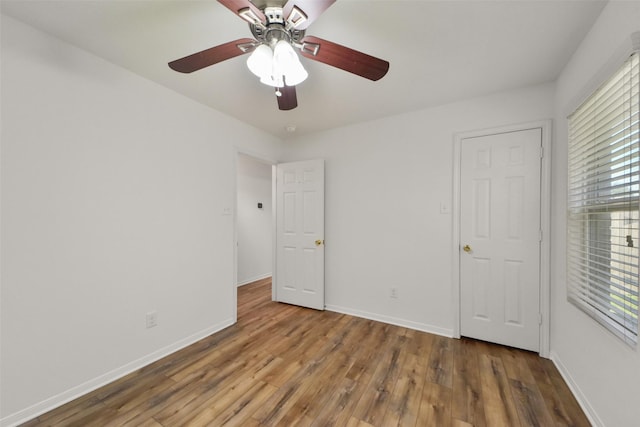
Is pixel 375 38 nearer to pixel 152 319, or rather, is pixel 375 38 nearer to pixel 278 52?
pixel 278 52

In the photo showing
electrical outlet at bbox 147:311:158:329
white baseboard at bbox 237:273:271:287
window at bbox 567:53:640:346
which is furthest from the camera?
white baseboard at bbox 237:273:271:287

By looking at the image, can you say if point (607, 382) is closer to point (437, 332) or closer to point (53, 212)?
point (437, 332)

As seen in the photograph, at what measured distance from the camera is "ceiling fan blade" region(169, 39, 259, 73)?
132 cm

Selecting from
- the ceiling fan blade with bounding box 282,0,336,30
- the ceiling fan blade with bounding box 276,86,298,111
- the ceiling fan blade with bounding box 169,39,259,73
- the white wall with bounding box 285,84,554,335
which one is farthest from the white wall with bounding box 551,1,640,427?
the ceiling fan blade with bounding box 169,39,259,73

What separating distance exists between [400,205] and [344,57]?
74.2 inches

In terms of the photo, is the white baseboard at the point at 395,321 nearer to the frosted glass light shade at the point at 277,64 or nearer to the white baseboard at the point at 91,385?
the white baseboard at the point at 91,385

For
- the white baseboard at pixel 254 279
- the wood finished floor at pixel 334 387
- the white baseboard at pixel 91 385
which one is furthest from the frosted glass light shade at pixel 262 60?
the white baseboard at pixel 254 279

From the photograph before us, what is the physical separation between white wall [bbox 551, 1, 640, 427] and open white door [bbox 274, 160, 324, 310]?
7.58 ft

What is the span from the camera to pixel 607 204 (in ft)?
4.61

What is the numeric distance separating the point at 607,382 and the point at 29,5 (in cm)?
382

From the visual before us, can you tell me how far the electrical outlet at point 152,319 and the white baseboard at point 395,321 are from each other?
76.4 inches

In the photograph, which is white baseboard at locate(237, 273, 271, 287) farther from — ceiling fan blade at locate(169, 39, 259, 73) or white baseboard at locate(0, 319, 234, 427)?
→ ceiling fan blade at locate(169, 39, 259, 73)

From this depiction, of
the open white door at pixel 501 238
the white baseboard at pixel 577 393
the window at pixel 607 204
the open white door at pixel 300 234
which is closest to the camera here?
the window at pixel 607 204

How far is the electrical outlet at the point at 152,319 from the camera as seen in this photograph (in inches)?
84.2
